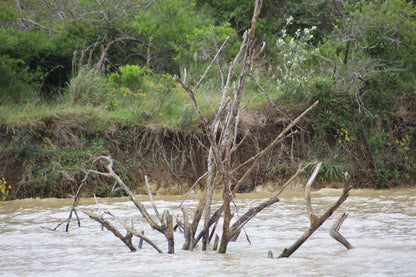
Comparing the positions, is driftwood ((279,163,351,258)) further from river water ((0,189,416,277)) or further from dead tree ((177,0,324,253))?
dead tree ((177,0,324,253))

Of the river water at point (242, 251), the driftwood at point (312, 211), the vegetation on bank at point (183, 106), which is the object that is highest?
the vegetation on bank at point (183, 106)

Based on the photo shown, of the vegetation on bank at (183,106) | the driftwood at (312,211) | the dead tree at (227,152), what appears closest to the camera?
the driftwood at (312,211)

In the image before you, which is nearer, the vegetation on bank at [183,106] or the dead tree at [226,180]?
the dead tree at [226,180]

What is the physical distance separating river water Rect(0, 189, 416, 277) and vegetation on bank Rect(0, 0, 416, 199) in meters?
2.67

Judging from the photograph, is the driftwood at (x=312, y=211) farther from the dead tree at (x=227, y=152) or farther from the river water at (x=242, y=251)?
the dead tree at (x=227, y=152)

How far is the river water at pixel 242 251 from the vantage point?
2.59 meters

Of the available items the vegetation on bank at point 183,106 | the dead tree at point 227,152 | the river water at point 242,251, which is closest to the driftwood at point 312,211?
the river water at point 242,251

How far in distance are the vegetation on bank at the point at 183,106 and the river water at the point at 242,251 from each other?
2670 millimetres

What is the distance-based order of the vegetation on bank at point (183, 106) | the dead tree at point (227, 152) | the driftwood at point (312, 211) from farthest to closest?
the vegetation on bank at point (183, 106) < the dead tree at point (227, 152) < the driftwood at point (312, 211)

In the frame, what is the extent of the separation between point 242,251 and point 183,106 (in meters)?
6.01

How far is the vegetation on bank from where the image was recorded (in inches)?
321

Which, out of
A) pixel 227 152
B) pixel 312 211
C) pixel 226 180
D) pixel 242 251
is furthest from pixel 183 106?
pixel 312 211

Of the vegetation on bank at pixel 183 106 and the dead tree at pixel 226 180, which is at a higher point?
the vegetation on bank at pixel 183 106

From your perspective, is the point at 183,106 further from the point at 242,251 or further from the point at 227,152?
the point at 227,152
